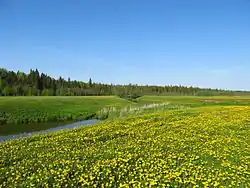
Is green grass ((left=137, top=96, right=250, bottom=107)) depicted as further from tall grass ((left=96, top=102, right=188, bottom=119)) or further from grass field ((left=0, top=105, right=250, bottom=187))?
grass field ((left=0, top=105, right=250, bottom=187))

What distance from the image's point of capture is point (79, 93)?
150875 mm

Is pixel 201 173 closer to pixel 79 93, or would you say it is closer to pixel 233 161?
pixel 233 161

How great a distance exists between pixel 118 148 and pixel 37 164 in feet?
14.0

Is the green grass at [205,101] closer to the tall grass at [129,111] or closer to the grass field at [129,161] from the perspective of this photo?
the tall grass at [129,111]

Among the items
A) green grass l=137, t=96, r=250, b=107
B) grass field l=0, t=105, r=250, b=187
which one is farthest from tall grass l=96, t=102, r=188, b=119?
grass field l=0, t=105, r=250, b=187

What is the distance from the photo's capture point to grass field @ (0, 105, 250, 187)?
9664 mm

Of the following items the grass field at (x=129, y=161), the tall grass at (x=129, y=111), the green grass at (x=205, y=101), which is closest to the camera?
the grass field at (x=129, y=161)

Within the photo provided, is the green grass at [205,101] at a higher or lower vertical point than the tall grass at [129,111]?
higher

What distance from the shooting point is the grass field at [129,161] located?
31.7 ft

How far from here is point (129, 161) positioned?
460 inches

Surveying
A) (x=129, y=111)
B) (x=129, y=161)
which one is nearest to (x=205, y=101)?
(x=129, y=111)

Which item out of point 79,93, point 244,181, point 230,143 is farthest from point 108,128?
point 79,93

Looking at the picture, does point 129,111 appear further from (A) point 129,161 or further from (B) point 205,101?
(B) point 205,101

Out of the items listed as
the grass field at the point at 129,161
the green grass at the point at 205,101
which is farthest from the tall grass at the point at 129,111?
the grass field at the point at 129,161
